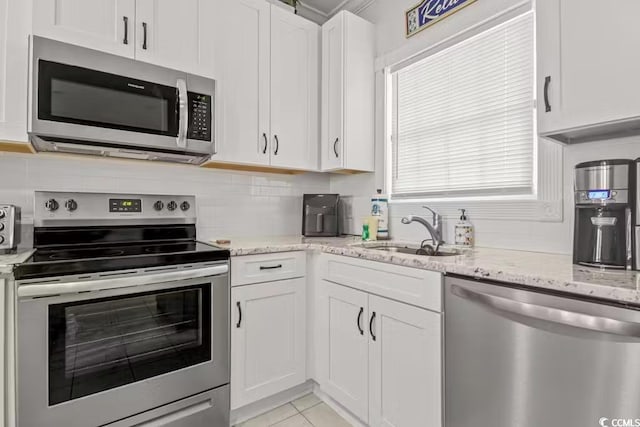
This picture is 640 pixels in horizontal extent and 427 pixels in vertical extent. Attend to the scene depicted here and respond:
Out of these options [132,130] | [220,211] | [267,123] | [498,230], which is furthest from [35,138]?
[498,230]

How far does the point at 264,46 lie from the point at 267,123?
50 cm

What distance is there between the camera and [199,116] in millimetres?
1823

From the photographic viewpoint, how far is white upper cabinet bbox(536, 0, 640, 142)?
107 centimetres

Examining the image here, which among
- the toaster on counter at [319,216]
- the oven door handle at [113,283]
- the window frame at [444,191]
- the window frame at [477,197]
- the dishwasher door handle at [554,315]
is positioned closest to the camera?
the dishwasher door handle at [554,315]

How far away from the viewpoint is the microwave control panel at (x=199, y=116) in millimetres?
1804

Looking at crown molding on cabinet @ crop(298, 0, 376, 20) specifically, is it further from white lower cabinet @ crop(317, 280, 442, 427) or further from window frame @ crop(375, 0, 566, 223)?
white lower cabinet @ crop(317, 280, 442, 427)

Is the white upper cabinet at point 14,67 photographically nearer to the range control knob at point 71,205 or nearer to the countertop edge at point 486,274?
the range control knob at point 71,205

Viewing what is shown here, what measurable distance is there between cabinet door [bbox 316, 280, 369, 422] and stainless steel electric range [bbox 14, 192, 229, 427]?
55 cm

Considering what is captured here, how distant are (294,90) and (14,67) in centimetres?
147

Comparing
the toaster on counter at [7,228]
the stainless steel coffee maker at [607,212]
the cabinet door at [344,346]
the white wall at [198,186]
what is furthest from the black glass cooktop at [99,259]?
the stainless steel coffee maker at [607,212]

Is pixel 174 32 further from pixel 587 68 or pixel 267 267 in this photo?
pixel 587 68

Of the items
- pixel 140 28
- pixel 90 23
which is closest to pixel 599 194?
pixel 140 28

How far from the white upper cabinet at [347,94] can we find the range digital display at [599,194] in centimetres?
141

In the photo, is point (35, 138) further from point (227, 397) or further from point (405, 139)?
point (405, 139)
